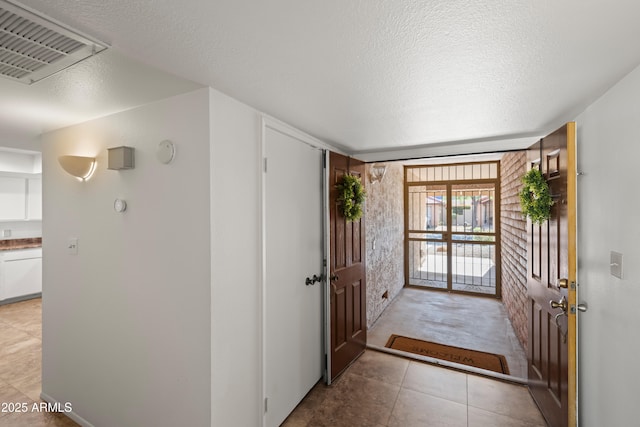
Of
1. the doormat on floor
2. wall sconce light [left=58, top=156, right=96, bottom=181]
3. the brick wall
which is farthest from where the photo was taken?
the brick wall

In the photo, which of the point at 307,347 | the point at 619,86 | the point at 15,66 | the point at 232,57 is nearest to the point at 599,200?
the point at 619,86

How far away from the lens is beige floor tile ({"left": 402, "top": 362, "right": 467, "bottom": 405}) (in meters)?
2.57

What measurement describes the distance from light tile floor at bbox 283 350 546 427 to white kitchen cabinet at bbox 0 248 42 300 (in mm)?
5731

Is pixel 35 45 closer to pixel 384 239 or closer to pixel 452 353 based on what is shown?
pixel 452 353

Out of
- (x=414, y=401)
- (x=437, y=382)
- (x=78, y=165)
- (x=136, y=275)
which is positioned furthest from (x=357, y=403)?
(x=78, y=165)

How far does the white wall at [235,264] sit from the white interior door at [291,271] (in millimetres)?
132

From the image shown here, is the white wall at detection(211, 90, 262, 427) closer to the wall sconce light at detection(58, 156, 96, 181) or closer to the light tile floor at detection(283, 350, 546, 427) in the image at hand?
the light tile floor at detection(283, 350, 546, 427)

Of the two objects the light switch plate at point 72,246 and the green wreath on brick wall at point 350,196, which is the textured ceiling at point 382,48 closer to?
the green wreath on brick wall at point 350,196

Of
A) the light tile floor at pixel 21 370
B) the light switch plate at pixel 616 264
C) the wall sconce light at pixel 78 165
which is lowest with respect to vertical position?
the light tile floor at pixel 21 370

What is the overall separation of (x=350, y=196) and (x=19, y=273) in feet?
20.1

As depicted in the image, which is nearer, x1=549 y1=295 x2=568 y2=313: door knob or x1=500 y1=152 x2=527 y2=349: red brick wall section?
x1=549 y1=295 x2=568 y2=313: door knob

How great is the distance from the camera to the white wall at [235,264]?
1664 mm

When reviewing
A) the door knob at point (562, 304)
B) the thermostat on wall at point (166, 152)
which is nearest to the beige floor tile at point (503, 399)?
the door knob at point (562, 304)

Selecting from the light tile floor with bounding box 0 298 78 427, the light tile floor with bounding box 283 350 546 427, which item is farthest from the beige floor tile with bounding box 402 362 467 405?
the light tile floor with bounding box 0 298 78 427
